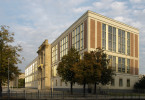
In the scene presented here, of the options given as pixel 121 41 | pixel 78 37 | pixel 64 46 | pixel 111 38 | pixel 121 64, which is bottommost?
pixel 121 64

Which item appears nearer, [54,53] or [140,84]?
[140,84]

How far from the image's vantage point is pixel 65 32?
247ft

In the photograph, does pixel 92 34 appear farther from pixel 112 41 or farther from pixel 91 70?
pixel 91 70

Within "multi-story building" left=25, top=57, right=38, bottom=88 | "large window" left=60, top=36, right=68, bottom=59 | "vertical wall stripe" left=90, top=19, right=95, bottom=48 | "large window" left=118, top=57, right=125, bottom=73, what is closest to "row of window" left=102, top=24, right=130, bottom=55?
"large window" left=118, top=57, right=125, bottom=73

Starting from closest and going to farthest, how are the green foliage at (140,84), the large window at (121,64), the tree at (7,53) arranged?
the tree at (7,53), the green foliage at (140,84), the large window at (121,64)

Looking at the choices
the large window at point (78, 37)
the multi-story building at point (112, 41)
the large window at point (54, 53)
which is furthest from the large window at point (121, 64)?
the large window at point (54, 53)

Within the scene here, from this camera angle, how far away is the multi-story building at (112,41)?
56.9m

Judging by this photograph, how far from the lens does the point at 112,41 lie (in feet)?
202

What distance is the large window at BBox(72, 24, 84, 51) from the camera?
59.9 meters

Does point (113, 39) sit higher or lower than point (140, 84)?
higher

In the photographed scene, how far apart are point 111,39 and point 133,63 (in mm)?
13183

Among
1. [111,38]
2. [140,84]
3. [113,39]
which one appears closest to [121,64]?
[113,39]

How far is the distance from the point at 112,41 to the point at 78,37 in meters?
10.9

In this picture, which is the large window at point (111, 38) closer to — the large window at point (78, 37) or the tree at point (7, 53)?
the large window at point (78, 37)
